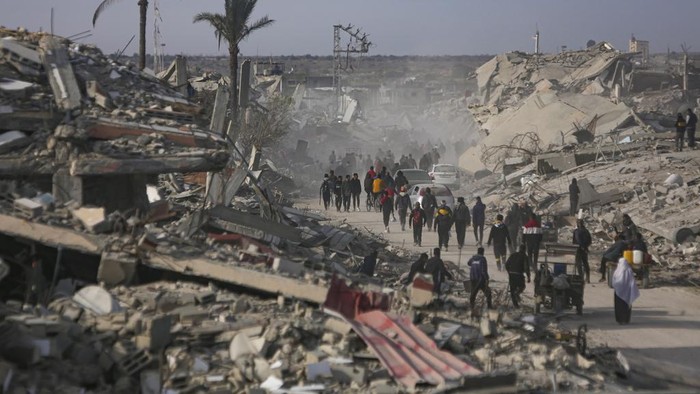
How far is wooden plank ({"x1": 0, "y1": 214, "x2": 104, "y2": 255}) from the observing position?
12703 mm

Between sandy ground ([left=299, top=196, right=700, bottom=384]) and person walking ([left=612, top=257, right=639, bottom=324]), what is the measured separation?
0.16m

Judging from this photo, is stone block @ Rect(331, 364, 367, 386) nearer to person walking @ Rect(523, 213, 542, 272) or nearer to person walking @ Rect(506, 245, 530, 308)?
person walking @ Rect(506, 245, 530, 308)

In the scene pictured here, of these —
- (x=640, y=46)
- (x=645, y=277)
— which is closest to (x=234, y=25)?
(x=645, y=277)

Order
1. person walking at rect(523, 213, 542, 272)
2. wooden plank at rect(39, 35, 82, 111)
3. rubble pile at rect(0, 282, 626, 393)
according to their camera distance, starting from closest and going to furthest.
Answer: rubble pile at rect(0, 282, 626, 393)
wooden plank at rect(39, 35, 82, 111)
person walking at rect(523, 213, 542, 272)

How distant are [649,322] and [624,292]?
2.64ft

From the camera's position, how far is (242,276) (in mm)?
12328

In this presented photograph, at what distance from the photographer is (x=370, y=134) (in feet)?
221

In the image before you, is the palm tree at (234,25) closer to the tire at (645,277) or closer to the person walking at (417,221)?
the person walking at (417,221)

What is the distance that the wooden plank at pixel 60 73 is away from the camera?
17.4 meters

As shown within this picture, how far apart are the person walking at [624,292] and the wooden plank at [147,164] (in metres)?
6.37

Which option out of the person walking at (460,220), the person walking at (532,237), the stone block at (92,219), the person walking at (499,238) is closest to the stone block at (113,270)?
the stone block at (92,219)

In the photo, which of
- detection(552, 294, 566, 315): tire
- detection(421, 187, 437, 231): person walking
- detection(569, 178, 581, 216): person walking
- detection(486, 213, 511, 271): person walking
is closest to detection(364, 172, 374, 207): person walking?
detection(421, 187, 437, 231): person walking

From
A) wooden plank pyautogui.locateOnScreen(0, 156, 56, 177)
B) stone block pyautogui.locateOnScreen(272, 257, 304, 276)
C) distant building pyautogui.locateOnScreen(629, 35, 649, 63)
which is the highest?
distant building pyautogui.locateOnScreen(629, 35, 649, 63)

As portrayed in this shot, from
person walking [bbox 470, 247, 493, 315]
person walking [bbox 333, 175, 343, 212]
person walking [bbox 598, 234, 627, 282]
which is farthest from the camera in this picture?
person walking [bbox 333, 175, 343, 212]
